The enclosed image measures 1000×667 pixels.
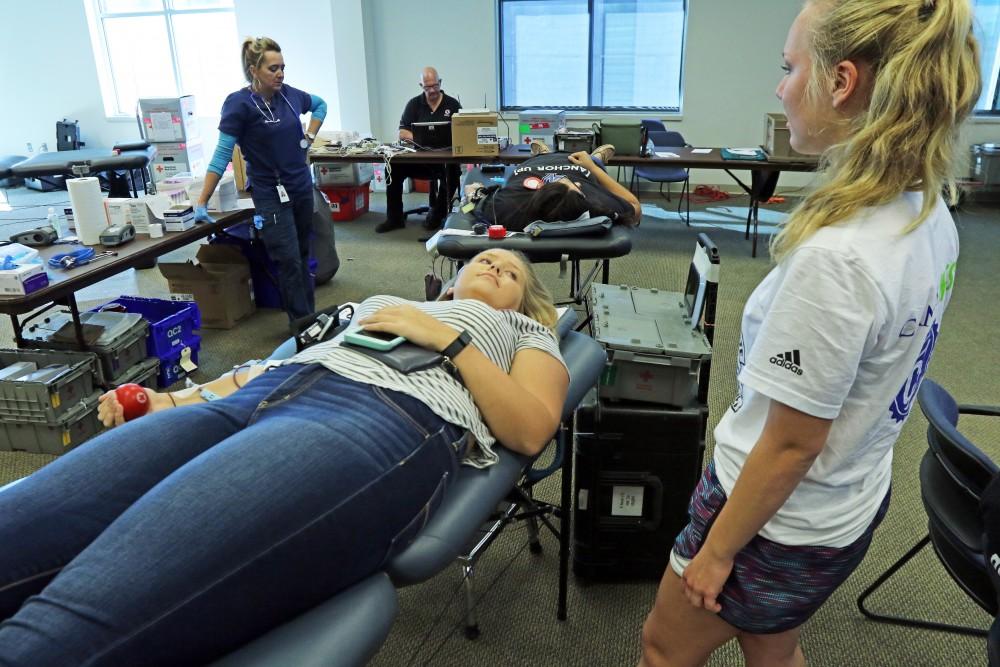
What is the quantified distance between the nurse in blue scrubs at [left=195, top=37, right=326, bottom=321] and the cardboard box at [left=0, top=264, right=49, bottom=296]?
894 millimetres

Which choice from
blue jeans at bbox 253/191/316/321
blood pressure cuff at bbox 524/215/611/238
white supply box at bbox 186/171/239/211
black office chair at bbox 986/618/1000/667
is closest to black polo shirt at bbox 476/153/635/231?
blood pressure cuff at bbox 524/215/611/238

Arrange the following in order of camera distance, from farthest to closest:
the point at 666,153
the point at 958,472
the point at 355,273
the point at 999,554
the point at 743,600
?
1. the point at 666,153
2. the point at 355,273
3. the point at 958,472
4. the point at 999,554
5. the point at 743,600

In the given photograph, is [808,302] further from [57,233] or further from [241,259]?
[241,259]

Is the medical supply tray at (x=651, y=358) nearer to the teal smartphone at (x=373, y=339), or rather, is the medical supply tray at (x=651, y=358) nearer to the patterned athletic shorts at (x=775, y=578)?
the teal smartphone at (x=373, y=339)

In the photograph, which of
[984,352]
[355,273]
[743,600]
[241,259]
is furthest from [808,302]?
[355,273]

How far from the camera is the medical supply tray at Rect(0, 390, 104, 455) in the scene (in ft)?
8.18

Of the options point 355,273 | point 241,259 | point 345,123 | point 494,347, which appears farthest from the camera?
point 345,123

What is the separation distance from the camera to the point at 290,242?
11.0 ft

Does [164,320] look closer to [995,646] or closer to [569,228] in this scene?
[569,228]

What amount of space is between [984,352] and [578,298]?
191 cm

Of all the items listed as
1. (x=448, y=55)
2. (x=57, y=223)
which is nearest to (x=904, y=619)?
(x=57, y=223)

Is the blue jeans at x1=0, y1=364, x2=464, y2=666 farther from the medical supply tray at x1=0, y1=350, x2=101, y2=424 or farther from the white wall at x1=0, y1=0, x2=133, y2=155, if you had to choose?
the white wall at x1=0, y1=0, x2=133, y2=155

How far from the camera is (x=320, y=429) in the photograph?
1145 mm

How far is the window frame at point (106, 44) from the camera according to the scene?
24.4 feet
